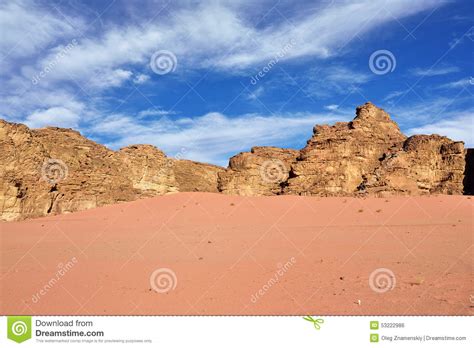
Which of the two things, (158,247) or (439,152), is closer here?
(158,247)

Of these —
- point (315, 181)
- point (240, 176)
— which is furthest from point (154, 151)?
point (315, 181)

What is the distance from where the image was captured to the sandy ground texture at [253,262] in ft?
20.5

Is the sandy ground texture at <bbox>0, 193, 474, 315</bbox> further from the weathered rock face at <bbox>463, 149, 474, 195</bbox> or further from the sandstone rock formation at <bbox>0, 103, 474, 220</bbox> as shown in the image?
the weathered rock face at <bbox>463, 149, 474, 195</bbox>

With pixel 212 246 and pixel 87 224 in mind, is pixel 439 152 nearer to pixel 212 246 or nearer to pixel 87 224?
pixel 212 246

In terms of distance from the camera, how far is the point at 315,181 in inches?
1100

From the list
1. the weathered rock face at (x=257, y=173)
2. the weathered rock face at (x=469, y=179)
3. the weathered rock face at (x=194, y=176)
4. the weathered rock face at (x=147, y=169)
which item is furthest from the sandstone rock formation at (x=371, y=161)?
the weathered rock face at (x=194, y=176)

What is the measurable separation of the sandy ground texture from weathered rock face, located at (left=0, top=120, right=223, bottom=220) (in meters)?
3.06

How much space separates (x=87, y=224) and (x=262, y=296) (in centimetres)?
1330

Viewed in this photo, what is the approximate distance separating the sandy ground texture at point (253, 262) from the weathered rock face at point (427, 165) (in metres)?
7.73

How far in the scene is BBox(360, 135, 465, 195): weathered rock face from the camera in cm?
2634
